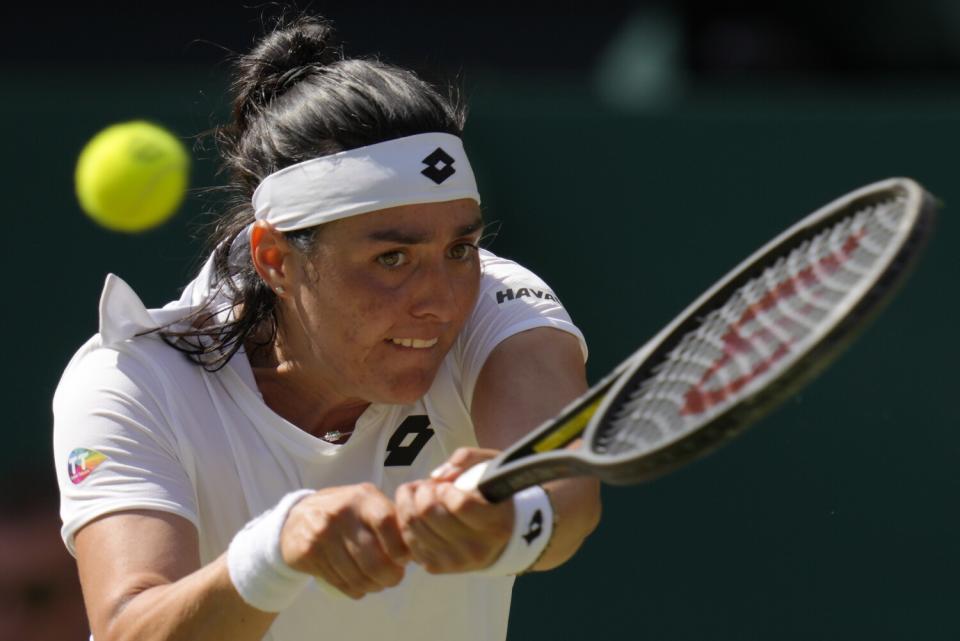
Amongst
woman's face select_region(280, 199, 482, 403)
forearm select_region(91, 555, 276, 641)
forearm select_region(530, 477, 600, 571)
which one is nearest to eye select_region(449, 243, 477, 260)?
woman's face select_region(280, 199, 482, 403)

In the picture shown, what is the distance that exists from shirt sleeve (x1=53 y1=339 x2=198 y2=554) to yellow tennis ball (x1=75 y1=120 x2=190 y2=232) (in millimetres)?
1095

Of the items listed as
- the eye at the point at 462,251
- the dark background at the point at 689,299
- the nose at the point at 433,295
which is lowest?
the dark background at the point at 689,299

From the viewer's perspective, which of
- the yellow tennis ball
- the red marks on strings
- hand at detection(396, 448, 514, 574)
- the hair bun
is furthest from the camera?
the yellow tennis ball

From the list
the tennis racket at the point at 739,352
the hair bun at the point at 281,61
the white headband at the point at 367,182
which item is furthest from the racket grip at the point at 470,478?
the hair bun at the point at 281,61

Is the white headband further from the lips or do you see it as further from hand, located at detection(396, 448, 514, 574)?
hand, located at detection(396, 448, 514, 574)

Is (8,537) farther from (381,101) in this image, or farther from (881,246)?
(881,246)

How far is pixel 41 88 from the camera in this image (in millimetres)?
3293

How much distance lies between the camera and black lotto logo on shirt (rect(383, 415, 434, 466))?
7.14 feet

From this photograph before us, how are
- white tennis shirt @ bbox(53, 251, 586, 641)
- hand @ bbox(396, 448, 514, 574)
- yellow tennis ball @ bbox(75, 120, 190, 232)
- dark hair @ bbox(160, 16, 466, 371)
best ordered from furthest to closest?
yellow tennis ball @ bbox(75, 120, 190, 232) < dark hair @ bbox(160, 16, 466, 371) < white tennis shirt @ bbox(53, 251, 586, 641) < hand @ bbox(396, 448, 514, 574)

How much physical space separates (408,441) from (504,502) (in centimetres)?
59

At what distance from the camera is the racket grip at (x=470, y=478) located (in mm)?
1574

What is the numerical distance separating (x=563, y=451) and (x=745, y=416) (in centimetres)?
24

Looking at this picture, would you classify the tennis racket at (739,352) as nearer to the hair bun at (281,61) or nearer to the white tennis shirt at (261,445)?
the white tennis shirt at (261,445)

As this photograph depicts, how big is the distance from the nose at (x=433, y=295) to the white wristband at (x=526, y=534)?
1.31 ft
